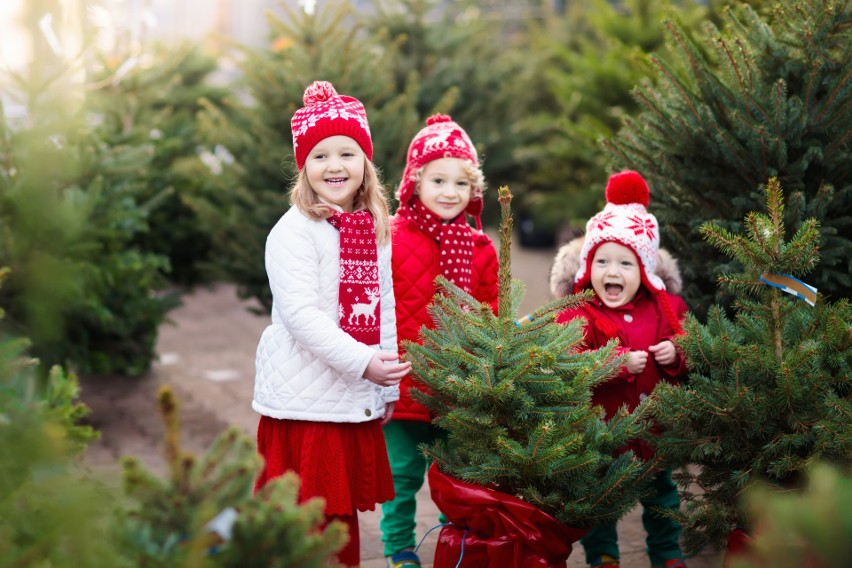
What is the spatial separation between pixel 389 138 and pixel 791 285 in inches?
163

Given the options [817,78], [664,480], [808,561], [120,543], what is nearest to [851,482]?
[808,561]

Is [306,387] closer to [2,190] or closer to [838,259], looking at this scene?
[838,259]

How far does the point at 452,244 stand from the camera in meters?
4.50

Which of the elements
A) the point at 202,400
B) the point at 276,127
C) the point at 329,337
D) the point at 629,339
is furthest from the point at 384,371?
the point at 202,400

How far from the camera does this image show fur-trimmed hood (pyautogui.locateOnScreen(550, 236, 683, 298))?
4473 millimetres

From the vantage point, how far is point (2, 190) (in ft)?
18.3

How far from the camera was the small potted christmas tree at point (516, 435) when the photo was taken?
334 centimetres

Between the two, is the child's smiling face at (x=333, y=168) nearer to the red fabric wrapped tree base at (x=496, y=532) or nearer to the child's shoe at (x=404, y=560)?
the red fabric wrapped tree base at (x=496, y=532)

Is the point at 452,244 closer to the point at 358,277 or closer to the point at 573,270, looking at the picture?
the point at 573,270

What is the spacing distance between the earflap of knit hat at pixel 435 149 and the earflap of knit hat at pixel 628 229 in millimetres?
680

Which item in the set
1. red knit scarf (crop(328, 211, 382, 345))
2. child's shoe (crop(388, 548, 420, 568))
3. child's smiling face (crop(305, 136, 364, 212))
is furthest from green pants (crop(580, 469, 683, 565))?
child's smiling face (crop(305, 136, 364, 212))

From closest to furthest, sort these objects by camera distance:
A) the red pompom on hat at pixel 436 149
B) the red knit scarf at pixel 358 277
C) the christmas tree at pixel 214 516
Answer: the christmas tree at pixel 214 516 < the red knit scarf at pixel 358 277 < the red pompom on hat at pixel 436 149

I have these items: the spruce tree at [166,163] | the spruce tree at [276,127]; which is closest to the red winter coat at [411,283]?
the spruce tree at [276,127]

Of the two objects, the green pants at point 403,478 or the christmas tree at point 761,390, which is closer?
the christmas tree at point 761,390
